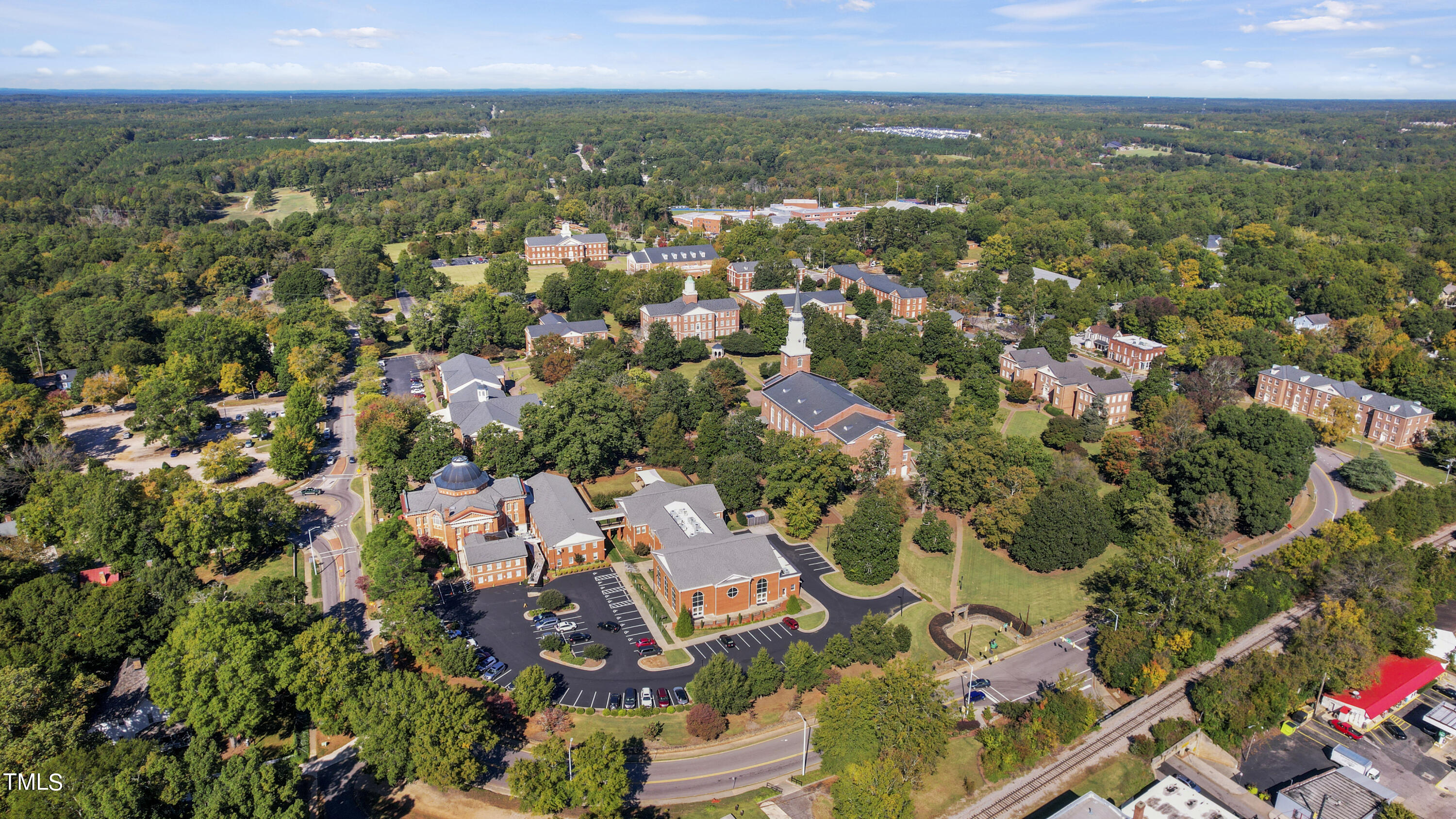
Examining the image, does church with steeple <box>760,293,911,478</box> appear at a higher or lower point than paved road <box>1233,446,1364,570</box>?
higher

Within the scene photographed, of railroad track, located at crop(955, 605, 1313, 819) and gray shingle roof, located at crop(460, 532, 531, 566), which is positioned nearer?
railroad track, located at crop(955, 605, 1313, 819)

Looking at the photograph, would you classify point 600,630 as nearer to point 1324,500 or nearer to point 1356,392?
point 1324,500

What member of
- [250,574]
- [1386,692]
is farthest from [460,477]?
[1386,692]

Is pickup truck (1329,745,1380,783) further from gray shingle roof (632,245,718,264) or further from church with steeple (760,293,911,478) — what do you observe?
gray shingle roof (632,245,718,264)

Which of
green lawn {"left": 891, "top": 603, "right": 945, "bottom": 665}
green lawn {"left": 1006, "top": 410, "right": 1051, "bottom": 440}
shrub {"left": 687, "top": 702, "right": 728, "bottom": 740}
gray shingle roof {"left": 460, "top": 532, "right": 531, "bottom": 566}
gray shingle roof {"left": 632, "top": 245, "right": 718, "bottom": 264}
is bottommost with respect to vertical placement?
green lawn {"left": 891, "top": 603, "right": 945, "bottom": 665}

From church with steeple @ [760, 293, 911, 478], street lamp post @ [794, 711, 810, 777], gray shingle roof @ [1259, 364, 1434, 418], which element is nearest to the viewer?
street lamp post @ [794, 711, 810, 777]

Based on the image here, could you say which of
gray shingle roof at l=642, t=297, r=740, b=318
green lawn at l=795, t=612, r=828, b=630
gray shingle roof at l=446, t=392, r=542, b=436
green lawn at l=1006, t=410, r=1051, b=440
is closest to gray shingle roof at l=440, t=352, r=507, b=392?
gray shingle roof at l=446, t=392, r=542, b=436

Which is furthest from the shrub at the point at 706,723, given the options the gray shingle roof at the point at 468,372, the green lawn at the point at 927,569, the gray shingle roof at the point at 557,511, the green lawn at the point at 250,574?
the gray shingle roof at the point at 468,372
